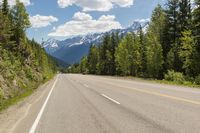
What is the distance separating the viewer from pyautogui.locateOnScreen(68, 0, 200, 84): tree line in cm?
4397

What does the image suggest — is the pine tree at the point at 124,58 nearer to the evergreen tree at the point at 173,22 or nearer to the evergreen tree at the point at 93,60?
the evergreen tree at the point at 173,22

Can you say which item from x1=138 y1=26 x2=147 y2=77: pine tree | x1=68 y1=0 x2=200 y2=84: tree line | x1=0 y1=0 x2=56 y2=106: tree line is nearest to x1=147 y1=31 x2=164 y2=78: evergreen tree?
x1=68 y1=0 x2=200 y2=84: tree line

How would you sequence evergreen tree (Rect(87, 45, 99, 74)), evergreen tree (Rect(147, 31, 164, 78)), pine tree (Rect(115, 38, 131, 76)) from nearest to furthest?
1. evergreen tree (Rect(147, 31, 164, 78))
2. pine tree (Rect(115, 38, 131, 76))
3. evergreen tree (Rect(87, 45, 99, 74))

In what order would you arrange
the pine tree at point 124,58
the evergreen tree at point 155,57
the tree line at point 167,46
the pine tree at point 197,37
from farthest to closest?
1. the pine tree at point 124,58
2. the evergreen tree at point 155,57
3. the tree line at point 167,46
4. the pine tree at point 197,37

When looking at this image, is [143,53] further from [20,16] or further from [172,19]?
[20,16]

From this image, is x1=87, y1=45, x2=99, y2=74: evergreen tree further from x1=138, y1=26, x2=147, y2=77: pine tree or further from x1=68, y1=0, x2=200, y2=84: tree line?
x1=138, y1=26, x2=147, y2=77: pine tree

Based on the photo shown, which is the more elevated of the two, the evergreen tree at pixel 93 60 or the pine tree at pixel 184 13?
the pine tree at pixel 184 13

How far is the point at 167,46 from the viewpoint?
214ft

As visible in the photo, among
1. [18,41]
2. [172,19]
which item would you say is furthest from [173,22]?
[18,41]

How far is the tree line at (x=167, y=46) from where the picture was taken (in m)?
44.0

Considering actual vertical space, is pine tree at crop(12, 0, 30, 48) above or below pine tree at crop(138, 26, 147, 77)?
above

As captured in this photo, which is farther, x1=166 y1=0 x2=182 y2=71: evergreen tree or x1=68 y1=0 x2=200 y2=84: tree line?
x1=166 y1=0 x2=182 y2=71: evergreen tree

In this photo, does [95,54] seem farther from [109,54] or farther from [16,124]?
[16,124]

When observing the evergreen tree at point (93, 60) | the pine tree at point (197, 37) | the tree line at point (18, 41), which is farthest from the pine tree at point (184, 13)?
the evergreen tree at point (93, 60)
